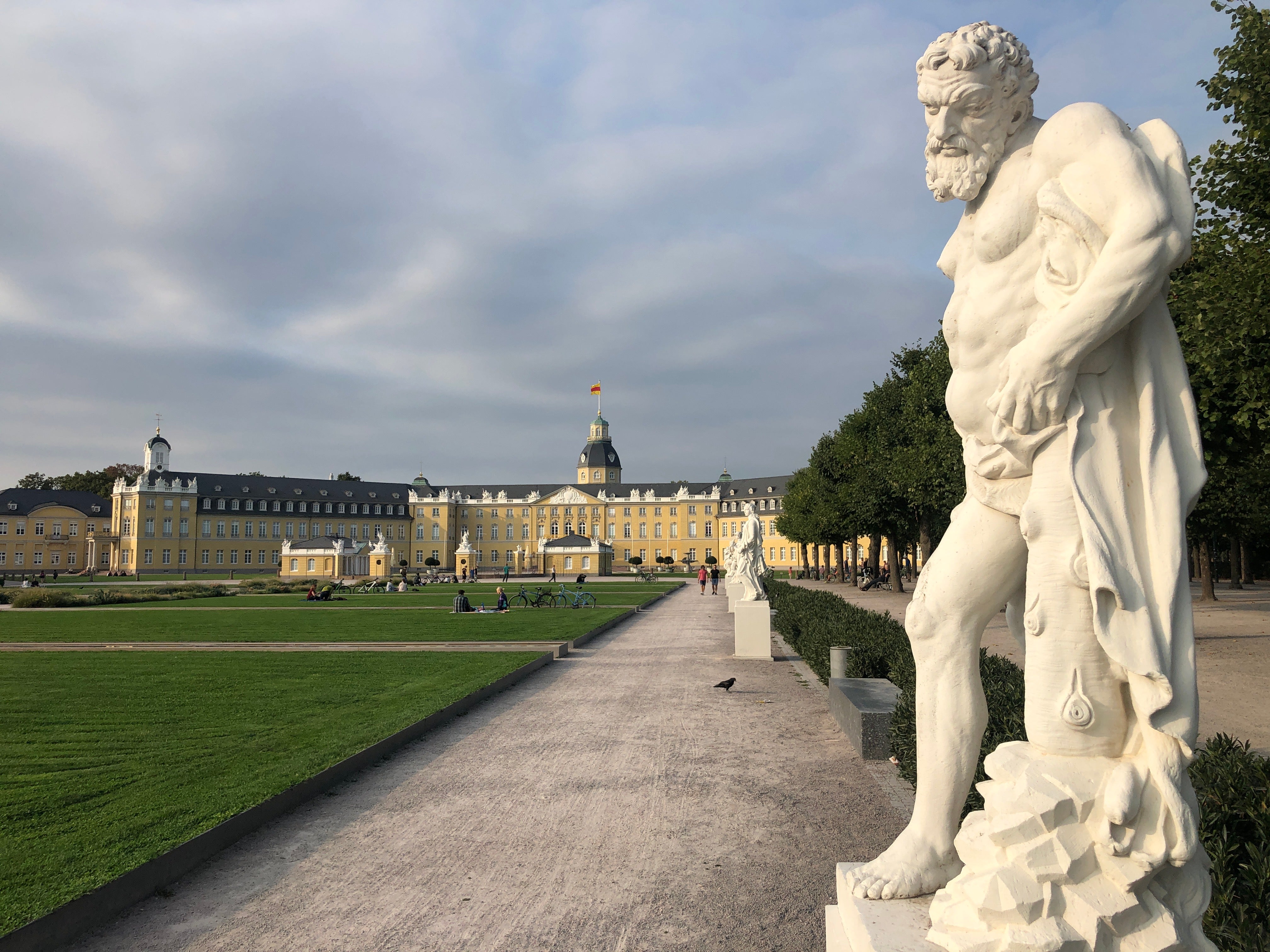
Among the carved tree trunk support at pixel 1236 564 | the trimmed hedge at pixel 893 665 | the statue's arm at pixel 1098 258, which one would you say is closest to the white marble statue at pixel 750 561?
the trimmed hedge at pixel 893 665

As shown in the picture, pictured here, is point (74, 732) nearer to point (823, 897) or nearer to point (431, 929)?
point (431, 929)

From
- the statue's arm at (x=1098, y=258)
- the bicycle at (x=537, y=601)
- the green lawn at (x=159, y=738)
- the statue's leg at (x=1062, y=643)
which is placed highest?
the statue's arm at (x=1098, y=258)

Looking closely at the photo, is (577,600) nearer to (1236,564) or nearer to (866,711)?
(866,711)

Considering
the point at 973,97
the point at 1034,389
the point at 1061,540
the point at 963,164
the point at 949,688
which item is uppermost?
the point at 973,97

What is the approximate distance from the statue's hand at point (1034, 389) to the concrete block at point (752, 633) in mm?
13293

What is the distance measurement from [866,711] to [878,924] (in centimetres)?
552

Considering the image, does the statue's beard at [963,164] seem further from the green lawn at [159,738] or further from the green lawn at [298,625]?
the green lawn at [298,625]

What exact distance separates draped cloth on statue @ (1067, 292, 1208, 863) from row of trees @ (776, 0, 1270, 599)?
140 centimetres

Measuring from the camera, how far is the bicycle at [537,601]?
30453 mm

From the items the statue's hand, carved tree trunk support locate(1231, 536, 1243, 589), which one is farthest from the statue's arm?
carved tree trunk support locate(1231, 536, 1243, 589)

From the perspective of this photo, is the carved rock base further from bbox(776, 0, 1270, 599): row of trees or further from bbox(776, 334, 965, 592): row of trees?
bbox(776, 334, 965, 592): row of trees

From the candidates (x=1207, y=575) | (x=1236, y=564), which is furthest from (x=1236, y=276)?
(x=1236, y=564)

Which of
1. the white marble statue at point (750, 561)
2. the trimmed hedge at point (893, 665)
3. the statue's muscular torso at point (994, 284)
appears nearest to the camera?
the statue's muscular torso at point (994, 284)

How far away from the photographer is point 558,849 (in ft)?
17.0
